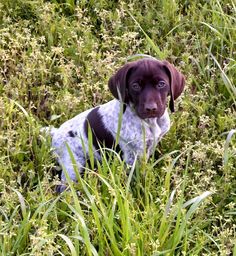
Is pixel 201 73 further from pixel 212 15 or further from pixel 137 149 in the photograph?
pixel 137 149

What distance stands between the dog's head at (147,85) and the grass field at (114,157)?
379 millimetres

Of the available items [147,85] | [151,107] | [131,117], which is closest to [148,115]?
[151,107]

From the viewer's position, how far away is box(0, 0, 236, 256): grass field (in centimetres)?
411

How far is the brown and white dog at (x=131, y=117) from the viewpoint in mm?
4734

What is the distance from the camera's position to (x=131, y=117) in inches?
197

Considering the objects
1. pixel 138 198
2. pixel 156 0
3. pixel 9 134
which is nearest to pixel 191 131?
pixel 138 198

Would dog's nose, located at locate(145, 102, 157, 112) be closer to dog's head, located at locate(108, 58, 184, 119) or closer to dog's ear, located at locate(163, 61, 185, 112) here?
dog's head, located at locate(108, 58, 184, 119)

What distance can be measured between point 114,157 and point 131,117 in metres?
0.52

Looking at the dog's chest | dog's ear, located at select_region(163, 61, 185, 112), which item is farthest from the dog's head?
the dog's chest

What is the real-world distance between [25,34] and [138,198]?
2568 mm

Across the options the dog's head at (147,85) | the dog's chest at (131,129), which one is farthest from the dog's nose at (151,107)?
the dog's chest at (131,129)

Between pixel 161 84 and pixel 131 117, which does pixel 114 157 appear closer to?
pixel 131 117

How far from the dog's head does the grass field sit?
38 cm

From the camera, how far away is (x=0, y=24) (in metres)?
6.62
